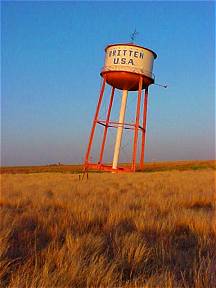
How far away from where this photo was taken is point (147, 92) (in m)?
27.7

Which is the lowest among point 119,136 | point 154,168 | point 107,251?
point 107,251

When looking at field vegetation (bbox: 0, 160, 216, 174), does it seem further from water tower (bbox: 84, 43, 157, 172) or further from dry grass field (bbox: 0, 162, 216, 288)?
dry grass field (bbox: 0, 162, 216, 288)

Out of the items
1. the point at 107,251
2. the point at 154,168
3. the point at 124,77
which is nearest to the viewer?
the point at 107,251

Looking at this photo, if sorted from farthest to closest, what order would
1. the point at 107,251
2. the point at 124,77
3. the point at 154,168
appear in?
the point at 154,168, the point at 124,77, the point at 107,251

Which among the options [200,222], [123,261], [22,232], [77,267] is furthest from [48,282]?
[200,222]

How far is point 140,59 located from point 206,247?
23.4m

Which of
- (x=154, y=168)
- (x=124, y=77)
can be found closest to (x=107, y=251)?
(x=124, y=77)

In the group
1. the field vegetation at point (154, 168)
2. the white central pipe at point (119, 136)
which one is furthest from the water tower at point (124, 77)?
the field vegetation at point (154, 168)

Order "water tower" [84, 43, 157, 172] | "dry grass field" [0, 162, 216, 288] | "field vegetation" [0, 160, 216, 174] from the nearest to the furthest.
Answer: "dry grass field" [0, 162, 216, 288] → "water tower" [84, 43, 157, 172] → "field vegetation" [0, 160, 216, 174]

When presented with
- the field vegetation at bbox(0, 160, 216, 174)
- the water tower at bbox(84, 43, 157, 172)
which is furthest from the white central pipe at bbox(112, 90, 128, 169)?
the field vegetation at bbox(0, 160, 216, 174)

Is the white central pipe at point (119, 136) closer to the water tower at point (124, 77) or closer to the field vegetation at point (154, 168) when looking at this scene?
the water tower at point (124, 77)

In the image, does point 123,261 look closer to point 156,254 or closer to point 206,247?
point 156,254

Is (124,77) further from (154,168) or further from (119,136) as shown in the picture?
(154,168)

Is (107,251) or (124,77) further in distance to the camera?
(124,77)
